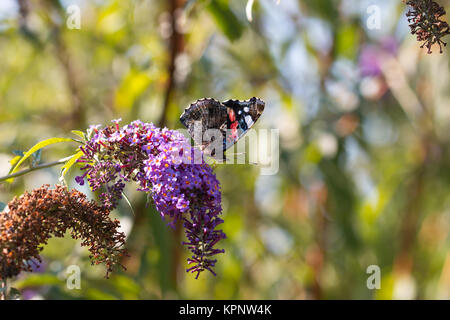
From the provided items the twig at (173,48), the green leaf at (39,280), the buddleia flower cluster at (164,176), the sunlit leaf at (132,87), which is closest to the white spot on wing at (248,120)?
the buddleia flower cluster at (164,176)

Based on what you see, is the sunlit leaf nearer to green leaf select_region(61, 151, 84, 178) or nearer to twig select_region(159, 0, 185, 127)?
twig select_region(159, 0, 185, 127)


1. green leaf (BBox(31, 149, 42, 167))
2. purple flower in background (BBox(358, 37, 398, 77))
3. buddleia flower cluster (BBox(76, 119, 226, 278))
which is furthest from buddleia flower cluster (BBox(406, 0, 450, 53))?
purple flower in background (BBox(358, 37, 398, 77))

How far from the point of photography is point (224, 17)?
2.18m

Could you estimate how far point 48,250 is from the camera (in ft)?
10.5

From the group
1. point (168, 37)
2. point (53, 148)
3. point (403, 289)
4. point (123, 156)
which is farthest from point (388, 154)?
point (123, 156)

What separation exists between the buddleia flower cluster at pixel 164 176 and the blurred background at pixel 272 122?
1175mm

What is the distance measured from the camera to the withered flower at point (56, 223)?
4.12ft

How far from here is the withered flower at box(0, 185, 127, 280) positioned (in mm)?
1255

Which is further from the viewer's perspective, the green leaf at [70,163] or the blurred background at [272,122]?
the blurred background at [272,122]

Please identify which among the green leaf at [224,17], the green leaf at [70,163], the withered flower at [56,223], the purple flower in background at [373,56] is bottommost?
the withered flower at [56,223]

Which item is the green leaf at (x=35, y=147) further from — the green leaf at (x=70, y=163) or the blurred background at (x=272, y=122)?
the blurred background at (x=272, y=122)

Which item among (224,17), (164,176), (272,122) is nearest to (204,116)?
(164,176)

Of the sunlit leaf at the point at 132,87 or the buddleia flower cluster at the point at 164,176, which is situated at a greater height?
the sunlit leaf at the point at 132,87
